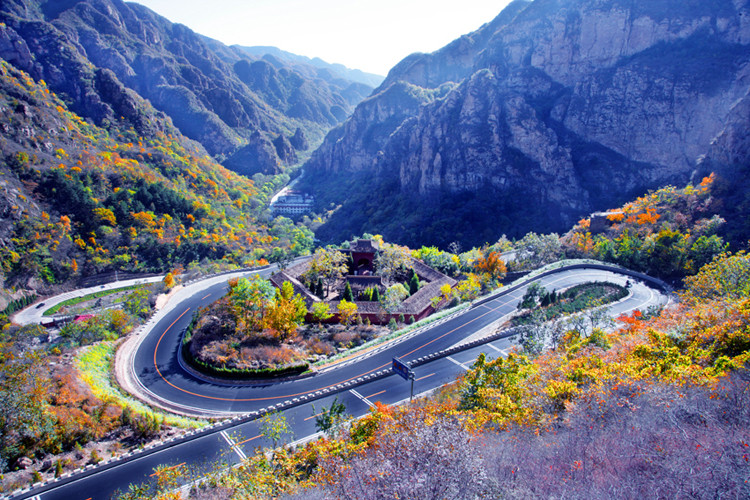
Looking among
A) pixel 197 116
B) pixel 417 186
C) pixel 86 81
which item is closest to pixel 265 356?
pixel 417 186

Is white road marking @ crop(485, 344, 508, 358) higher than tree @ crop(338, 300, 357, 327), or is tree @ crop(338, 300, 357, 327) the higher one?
tree @ crop(338, 300, 357, 327)

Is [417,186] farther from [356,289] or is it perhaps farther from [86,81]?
[86,81]

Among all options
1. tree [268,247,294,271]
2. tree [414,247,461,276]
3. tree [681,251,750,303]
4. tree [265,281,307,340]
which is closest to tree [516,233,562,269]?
tree [414,247,461,276]

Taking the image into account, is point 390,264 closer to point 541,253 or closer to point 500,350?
point 500,350

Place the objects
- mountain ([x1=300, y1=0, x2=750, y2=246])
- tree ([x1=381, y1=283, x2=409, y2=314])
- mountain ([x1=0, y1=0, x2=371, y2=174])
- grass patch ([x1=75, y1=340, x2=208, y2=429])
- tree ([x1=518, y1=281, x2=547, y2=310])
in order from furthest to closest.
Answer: mountain ([x1=0, y1=0, x2=371, y2=174]), mountain ([x1=300, y1=0, x2=750, y2=246]), tree ([x1=381, y1=283, x2=409, y2=314]), tree ([x1=518, y1=281, x2=547, y2=310]), grass patch ([x1=75, y1=340, x2=208, y2=429])

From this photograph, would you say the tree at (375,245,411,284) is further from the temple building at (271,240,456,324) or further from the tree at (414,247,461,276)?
the tree at (414,247,461,276)

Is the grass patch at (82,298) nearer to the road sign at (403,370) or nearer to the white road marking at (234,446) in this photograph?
the white road marking at (234,446)
